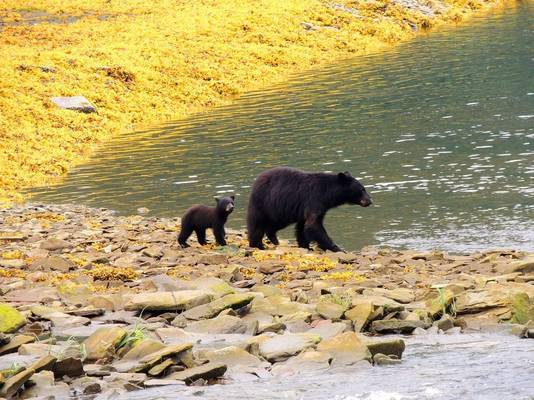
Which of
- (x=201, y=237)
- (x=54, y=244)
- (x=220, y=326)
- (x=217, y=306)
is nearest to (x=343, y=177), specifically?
(x=201, y=237)

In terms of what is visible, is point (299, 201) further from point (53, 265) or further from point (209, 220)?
point (53, 265)

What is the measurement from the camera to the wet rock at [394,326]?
491 inches

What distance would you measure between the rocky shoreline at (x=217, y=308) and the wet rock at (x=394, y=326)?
0.01m

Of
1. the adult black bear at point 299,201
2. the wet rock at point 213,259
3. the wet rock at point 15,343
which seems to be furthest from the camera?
the adult black bear at point 299,201

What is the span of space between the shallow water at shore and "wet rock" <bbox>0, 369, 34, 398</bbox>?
1004mm

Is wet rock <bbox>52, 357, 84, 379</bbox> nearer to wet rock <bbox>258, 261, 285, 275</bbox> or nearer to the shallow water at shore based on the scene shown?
the shallow water at shore

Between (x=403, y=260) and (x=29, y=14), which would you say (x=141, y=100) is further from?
(x=403, y=260)

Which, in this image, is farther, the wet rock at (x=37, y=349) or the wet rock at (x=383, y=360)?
the wet rock at (x=37, y=349)

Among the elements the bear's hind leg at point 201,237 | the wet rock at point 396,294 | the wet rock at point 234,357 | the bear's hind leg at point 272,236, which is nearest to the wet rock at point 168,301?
the wet rock at point 234,357

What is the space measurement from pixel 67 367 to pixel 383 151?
23.3 meters

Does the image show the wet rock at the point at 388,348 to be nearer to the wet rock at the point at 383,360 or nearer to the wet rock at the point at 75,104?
the wet rock at the point at 383,360

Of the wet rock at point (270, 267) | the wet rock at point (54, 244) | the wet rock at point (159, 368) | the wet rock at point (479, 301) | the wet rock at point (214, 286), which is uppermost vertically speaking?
the wet rock at point (159, 368)

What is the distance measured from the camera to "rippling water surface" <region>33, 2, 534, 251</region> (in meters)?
23.7

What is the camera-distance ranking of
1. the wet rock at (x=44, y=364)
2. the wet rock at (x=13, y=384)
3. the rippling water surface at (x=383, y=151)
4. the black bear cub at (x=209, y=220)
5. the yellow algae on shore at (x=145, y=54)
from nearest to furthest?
1. the wet rock at (x=13, y=384)
2. the wet rock at (x=44, y=364)
3. the black bear cub at (x=209, y=220)
4. the rippling water surface at (x=383, y=151)
5. the yellow algae on shore at (x=145, y=54)
